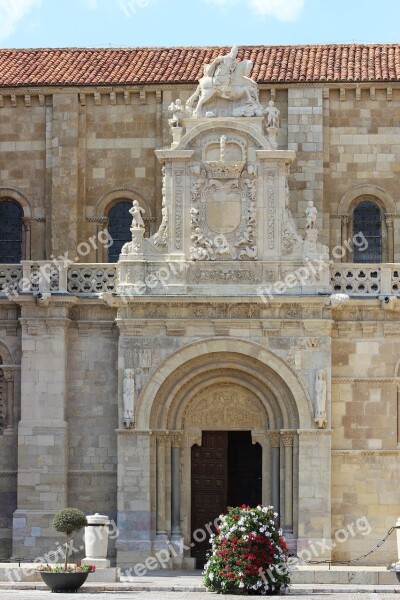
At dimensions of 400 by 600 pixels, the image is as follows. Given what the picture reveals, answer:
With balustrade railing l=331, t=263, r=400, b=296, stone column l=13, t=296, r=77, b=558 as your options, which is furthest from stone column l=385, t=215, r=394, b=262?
stone column l=13, t=296, r=77, b=558

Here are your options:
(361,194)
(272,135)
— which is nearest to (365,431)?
(361,194)

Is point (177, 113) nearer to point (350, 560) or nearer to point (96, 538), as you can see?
point (96, 538)

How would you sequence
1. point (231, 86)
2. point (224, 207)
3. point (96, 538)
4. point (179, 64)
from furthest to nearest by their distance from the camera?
point (179, 64)
point (231, 86)
point (224, 207)
point (96, 538)

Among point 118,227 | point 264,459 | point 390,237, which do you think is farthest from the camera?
point 118,227

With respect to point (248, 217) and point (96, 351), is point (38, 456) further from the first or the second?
point (248, 217)

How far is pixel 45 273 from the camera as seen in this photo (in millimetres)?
49188

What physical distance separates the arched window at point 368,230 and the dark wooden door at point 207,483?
7.43m

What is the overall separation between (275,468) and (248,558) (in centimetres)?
825

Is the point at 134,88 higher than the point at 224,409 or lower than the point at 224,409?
higher

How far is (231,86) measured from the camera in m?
49.2

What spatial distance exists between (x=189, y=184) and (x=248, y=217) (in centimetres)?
186

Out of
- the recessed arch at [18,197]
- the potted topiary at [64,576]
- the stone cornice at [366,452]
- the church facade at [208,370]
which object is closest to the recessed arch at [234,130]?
the church facade at [208,370]

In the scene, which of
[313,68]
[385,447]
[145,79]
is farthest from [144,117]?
[385,447]

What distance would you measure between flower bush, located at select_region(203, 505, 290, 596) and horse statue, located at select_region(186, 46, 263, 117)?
12537 millimetres
